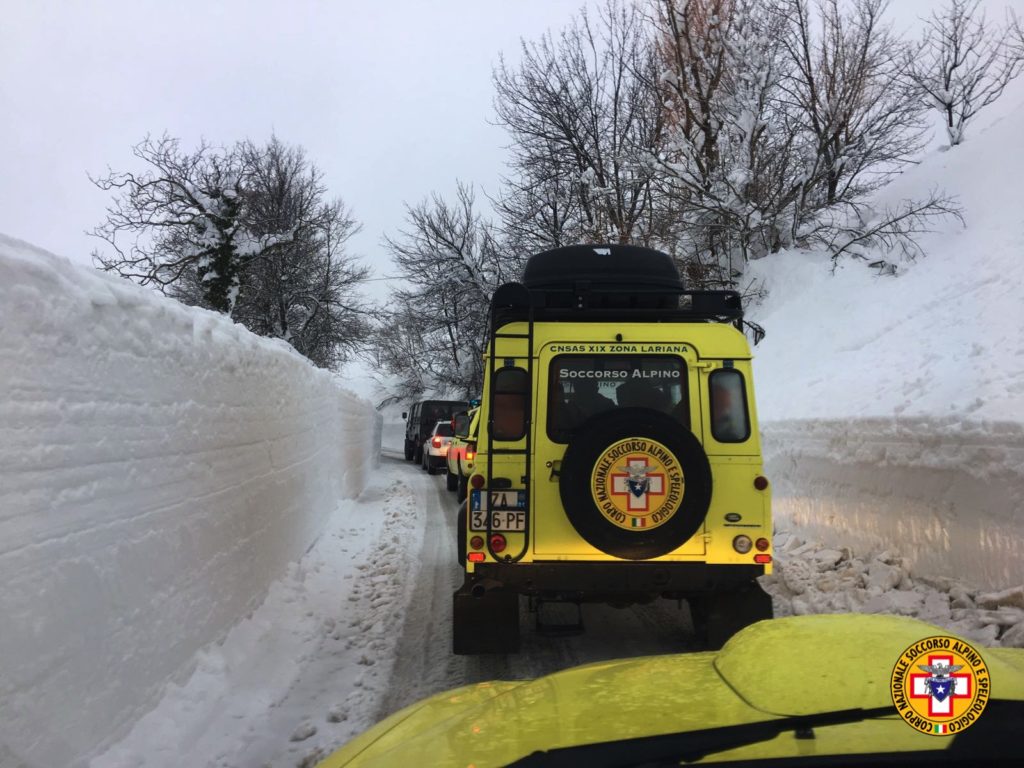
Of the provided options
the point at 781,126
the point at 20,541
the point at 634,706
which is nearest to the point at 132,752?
the point at 20,541

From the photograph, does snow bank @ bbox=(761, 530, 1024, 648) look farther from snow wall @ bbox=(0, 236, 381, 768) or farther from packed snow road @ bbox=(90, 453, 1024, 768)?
snow wall @ bbox=(0, 236, 381, 768)

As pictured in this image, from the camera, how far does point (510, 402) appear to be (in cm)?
509

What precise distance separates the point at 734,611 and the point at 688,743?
11.9 feet

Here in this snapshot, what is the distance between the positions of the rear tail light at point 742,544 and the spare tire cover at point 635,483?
428mm

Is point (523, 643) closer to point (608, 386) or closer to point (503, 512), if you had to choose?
point (503, 512)

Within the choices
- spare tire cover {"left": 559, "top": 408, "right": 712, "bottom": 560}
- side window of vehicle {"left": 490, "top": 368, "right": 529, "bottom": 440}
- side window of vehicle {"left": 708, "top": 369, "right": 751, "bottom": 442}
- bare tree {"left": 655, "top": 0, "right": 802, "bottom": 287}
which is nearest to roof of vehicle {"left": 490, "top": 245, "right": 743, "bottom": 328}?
side window of vehicle {"left": 490, "top": 368, "right": 529, "bottom": 440}

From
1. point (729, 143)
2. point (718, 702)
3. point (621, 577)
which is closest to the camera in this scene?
point (718, 702)

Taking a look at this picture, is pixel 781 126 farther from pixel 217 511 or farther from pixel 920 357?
pixel 217 511

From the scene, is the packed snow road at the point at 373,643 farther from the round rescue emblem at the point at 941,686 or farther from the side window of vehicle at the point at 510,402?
the round rescue emblem at the point at 941,686

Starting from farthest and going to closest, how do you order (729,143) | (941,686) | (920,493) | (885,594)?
1. (729,143)
2. (920,493)
3. (885,594)
4. (941,686)

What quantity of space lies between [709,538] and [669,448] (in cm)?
79

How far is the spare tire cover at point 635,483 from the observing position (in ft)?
14.7

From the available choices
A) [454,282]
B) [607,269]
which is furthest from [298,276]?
[607,269]

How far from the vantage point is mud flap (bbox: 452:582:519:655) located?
5.04 metres
